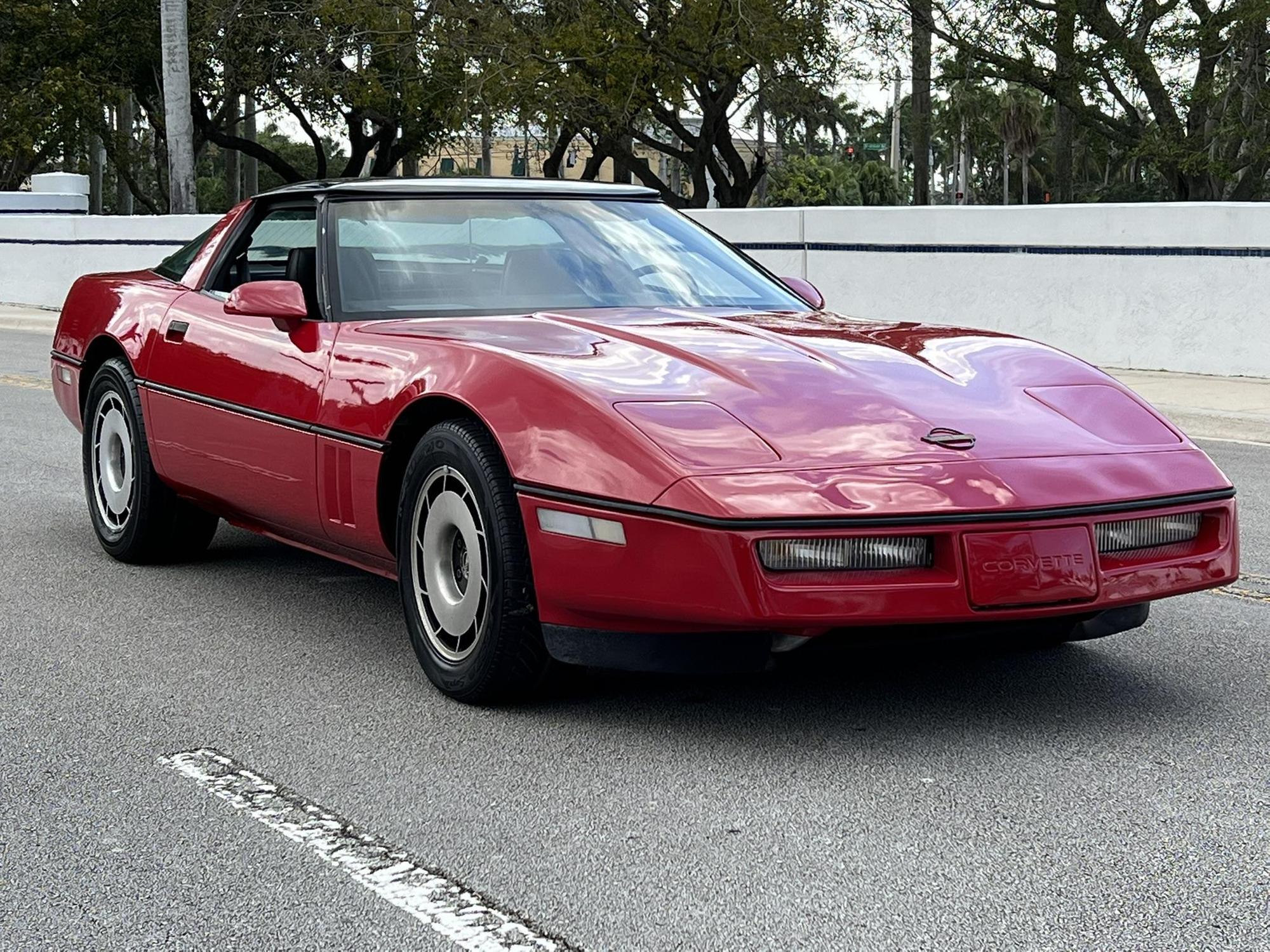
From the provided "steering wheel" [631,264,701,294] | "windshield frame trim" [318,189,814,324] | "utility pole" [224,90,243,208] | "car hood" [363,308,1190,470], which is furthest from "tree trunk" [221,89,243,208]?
"car hood" [363,308,1190,470]

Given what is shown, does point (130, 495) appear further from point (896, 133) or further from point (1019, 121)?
point (1019, 121)

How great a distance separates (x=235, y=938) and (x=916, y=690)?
208 cm

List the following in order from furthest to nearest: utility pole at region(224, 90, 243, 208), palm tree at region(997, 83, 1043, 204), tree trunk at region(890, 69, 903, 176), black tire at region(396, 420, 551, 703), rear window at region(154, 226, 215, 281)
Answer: palm tree at region(997, 83, 1043, 204) < utility pole at region(224, 90, 243, 208) < tree trunk at region(890, 69, 903, 176) < rear window at region(154, 226, 215, 281) < black tire at region(396, 420, 551, 703)

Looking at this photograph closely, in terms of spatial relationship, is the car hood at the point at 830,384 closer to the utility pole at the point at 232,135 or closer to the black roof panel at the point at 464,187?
the black roof panel at the point at 464,187

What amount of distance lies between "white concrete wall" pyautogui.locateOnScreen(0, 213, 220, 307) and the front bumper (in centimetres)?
1848

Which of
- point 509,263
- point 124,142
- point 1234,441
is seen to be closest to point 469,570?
point 509,263

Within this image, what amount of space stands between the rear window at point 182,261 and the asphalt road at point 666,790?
4.59 ft

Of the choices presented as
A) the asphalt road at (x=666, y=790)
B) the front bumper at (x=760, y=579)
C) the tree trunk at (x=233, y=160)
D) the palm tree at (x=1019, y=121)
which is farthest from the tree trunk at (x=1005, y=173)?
the front bumper at (x=760, y=579)

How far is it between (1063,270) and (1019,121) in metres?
73.9

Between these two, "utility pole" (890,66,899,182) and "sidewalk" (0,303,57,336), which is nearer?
"sidewalk" (0,303,57,336)

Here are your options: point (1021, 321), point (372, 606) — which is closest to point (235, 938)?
point (372, 606)

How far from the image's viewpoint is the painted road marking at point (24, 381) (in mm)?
12867

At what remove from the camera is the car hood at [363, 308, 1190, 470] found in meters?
3.94

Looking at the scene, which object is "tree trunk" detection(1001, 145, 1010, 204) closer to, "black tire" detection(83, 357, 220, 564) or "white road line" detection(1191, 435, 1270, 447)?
"white road line" detection(1191, 435, 1270, 447)
